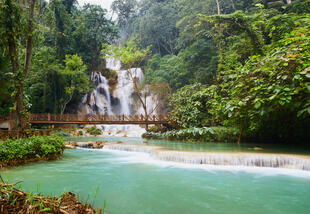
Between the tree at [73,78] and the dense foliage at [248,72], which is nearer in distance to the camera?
the dense foliage at [248,72]

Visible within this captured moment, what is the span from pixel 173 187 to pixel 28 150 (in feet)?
14.1

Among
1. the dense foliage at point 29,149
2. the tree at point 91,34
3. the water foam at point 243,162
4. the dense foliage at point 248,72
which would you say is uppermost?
the tree at point 91,34

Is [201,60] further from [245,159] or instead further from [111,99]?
[245,159]

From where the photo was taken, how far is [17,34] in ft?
22.1

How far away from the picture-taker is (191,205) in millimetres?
3367

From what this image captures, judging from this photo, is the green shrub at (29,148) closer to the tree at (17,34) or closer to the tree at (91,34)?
the tree at (17,34)

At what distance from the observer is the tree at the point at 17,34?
6.48 meters

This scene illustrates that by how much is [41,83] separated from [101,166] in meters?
16.5

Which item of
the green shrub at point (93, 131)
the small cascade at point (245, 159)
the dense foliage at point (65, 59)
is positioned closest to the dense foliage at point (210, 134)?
the small cascade at point (245, 159)

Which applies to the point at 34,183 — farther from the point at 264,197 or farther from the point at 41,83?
the point at 41,83

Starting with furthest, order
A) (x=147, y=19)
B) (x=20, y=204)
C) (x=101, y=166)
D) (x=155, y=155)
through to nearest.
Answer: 1. (x=147, y=19)
2. (x=155, y=155)
3. (x=101, y=166)
4. (x=20, y=204)

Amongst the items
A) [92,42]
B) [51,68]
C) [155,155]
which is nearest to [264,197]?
[155,155]

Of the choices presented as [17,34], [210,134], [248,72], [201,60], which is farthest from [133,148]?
[201,60]

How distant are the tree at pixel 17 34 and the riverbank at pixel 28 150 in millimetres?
1351
